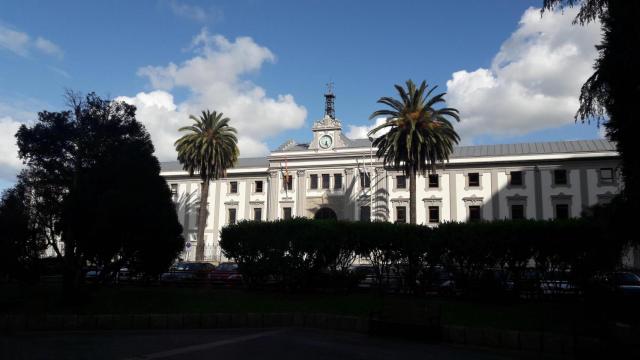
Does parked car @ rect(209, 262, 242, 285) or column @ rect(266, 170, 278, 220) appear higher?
column @ rect(266, 170, 278, 220)

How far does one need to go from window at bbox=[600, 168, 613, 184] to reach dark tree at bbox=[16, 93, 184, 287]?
37.8 m

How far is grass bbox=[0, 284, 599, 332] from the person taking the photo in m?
12.2

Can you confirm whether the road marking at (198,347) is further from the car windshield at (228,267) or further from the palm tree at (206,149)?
the palm tree at (206,149)

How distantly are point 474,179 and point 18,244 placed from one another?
126 feet

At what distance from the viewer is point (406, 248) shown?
66.0 ft

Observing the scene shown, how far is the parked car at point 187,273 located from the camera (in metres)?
25.3

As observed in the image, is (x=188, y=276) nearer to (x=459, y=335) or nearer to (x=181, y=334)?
(x=181, y=334)

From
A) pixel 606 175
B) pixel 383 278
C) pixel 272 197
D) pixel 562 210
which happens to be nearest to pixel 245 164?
pixel 272 197

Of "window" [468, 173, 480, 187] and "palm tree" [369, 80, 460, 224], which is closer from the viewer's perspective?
"palm tree" [369, 80, 460, 224]

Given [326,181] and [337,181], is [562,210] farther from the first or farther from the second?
[326,181]

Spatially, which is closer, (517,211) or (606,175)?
(606,175)

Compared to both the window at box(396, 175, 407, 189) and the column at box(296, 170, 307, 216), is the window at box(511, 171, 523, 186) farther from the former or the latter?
the column at box(296, 170, 307, 216)

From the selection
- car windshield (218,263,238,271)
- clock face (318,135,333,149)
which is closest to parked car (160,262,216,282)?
car windshield (218,263,238,271)

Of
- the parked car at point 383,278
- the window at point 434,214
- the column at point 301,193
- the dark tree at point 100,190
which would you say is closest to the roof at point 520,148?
the column at point 301,193
